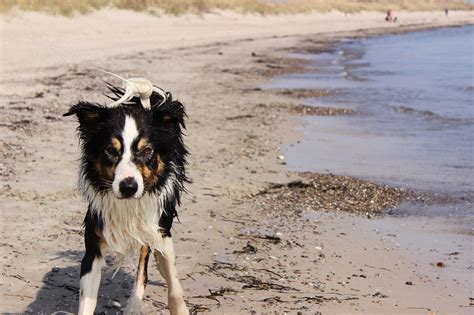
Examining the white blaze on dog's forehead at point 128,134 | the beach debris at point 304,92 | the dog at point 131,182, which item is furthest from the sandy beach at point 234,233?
the beach debris at point 304,92

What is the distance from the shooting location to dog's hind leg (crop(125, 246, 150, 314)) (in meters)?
4.65

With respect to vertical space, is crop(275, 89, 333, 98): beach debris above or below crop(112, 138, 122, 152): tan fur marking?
below

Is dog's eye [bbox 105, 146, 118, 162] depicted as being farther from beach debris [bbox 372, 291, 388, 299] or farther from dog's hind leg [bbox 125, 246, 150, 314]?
beach debris [bbox 372, 291, 388, 299]

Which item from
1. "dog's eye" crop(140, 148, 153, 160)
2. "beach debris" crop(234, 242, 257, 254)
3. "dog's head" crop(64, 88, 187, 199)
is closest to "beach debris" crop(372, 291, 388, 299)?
"beach debris" crop(234, 242, 257, 254)

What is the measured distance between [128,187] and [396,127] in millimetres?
8937

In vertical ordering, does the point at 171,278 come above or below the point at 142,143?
below

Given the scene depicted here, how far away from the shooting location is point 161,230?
4703 millimetres

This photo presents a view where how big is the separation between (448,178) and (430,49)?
89.8ft

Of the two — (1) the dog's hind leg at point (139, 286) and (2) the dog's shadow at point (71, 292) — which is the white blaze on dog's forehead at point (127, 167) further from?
(2) the dog's shadow at point (71, 292)

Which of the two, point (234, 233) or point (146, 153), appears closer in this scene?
point (146, 153)

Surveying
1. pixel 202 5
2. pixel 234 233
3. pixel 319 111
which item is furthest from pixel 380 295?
pixel 202 5

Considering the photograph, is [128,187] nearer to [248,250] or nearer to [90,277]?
[90,277]

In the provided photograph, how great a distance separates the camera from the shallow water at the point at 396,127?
908 cm

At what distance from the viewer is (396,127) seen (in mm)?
12414
